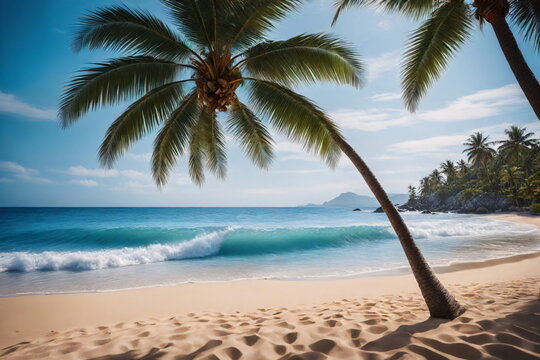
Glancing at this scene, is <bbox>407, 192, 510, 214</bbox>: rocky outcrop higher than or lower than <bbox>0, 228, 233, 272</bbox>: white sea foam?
higher

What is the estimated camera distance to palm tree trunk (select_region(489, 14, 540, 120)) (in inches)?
142

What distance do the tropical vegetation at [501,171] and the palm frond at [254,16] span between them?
3706 centimetres

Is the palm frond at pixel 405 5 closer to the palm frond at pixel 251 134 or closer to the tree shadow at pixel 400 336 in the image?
the palm frond at pixel 251 134

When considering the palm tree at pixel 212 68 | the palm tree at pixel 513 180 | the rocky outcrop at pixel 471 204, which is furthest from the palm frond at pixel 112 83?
the rocky outcrop at pixel 471 204

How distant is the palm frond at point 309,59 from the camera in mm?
5133

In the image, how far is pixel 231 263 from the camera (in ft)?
33.7

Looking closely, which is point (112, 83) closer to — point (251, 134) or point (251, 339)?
point (251, 134)

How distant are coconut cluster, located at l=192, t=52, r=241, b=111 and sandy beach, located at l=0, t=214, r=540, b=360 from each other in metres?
4.05

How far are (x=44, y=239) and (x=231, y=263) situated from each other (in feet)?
64.0

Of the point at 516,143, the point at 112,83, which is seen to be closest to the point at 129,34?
the point at 112,83

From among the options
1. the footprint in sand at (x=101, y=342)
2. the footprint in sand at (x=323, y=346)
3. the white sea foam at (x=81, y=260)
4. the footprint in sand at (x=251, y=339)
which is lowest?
the white sea foam at (x=81, y=260)

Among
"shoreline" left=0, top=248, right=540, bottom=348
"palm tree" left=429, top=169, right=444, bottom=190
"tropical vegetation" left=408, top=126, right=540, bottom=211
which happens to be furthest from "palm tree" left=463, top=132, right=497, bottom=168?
"shoreline" left=0, top=248, right=540, bottom=348

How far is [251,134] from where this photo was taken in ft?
23.2

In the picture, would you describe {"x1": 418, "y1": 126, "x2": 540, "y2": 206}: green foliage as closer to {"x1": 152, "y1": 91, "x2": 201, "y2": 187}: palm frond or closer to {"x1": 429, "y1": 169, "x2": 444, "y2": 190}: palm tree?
{"x1": 429, "y1": 169, "x2": 444, "y2": 190}: palm tree
